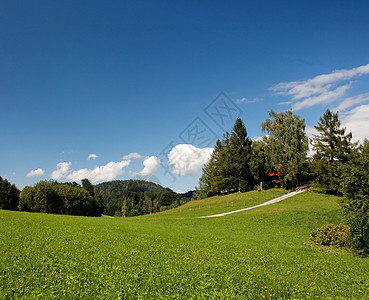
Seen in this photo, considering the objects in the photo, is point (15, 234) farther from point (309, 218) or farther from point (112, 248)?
point (309, 218)

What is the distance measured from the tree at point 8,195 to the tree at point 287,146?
69169 millimetres

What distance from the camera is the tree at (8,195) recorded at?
198ft

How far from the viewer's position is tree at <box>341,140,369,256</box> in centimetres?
1579

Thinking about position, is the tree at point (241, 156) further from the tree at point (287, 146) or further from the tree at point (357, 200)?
the tree at point (357, 200)

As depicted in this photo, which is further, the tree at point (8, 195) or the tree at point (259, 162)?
the tree at point (259, 162)

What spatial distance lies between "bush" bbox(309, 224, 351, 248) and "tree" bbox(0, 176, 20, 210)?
7060 centimetres

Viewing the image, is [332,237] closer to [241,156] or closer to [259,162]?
[259,162]

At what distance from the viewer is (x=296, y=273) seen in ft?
34.5

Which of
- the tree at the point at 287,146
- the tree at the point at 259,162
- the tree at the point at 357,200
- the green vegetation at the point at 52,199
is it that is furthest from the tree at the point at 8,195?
the tree at the point at 357,200

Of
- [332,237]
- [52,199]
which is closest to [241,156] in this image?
[332,237]

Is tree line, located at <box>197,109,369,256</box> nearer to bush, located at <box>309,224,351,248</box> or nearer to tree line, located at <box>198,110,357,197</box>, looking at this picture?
tree line, located at <box>198,110,357,197</box>

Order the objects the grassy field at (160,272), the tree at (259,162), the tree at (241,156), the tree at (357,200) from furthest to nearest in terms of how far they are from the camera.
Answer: the tree at (241,156) → the tree at (259,162) → the tree at (357,200) → the grassy field at (160,272)

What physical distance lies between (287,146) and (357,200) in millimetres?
44069

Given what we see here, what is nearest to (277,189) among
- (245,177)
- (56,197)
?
(245,177)
